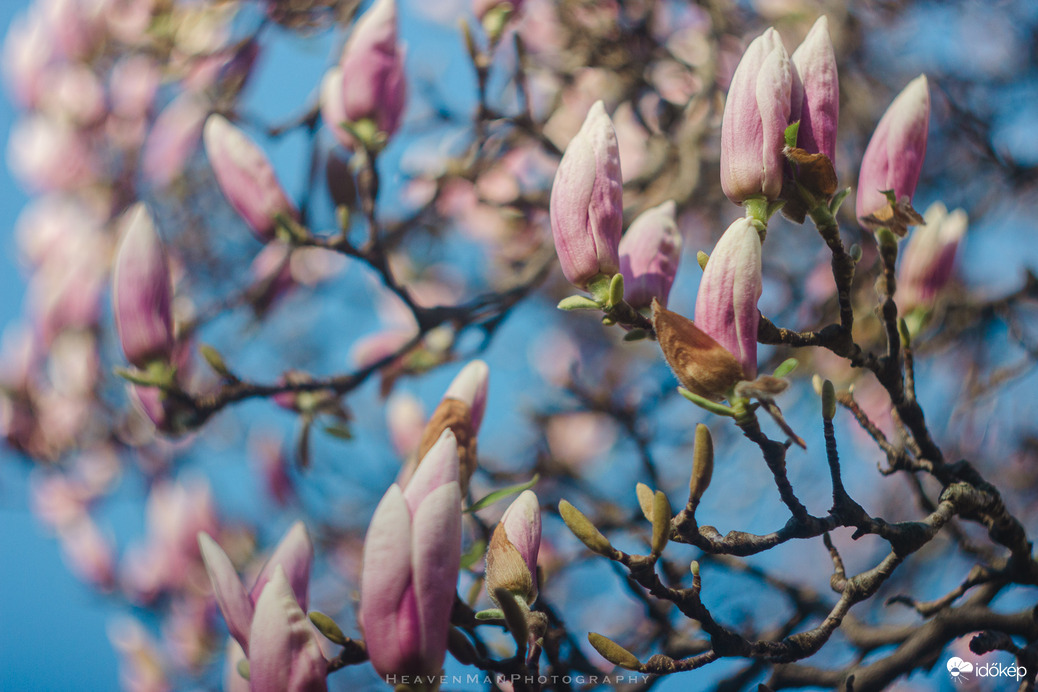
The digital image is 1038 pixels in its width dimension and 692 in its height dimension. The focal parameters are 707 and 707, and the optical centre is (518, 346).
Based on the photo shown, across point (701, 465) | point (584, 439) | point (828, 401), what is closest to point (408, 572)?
point (701, 465)

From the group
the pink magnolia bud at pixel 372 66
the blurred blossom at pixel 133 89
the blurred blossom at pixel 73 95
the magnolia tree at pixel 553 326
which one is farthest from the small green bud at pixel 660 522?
the blurred blossom at pixel 73 95

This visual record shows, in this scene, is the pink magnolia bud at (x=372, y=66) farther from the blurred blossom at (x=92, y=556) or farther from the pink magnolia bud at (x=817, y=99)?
the blurred blossom at (x=92, y=556)

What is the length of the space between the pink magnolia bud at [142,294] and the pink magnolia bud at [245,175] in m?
0.12

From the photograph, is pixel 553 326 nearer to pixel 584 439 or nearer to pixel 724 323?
pixel 584 439

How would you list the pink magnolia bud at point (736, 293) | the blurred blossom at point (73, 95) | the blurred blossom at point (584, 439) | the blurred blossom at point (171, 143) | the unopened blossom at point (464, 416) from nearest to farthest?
the pink magnolia bud at point (736, 293) → the unopened blossom at point (464, 416) → the blurred blossom at point (171, 143) → the blurred blossom at point (73, 95) → the blurred blossom at point (584, 439)

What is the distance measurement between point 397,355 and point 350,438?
0.52ft

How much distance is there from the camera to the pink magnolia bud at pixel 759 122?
20.5 inches

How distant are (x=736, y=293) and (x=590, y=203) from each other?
0.15 m

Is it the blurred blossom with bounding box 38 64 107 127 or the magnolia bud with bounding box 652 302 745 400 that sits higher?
the magnolia bud with bounding box 652 302 745 400

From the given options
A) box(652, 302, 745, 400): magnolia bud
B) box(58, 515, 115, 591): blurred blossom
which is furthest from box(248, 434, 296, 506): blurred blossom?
box(652, 302, 745, 400): magnolia bud

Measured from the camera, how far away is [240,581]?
2.00ft

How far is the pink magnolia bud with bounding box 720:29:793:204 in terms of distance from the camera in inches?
20.5

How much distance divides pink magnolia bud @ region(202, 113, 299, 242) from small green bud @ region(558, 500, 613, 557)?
57 cm

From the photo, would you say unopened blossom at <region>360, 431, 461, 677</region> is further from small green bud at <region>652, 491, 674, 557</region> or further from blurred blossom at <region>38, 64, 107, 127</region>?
blurred blossom at <region>38, 64, 107, 127</region>
